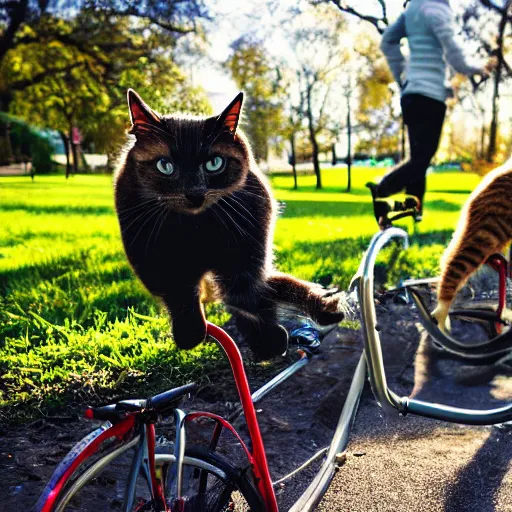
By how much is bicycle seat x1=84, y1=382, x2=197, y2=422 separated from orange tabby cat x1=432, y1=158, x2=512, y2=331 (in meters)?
1.79

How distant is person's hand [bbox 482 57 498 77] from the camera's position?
314 cm

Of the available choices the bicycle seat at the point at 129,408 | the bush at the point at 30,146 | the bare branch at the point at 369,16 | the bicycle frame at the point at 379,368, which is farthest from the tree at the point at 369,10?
the bicycle seat at the point at 129,408

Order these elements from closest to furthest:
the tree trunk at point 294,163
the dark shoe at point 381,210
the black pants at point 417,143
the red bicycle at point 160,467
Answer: the red bicycle at point 160,467, the tree trunk at point 294,163, the dark shoe at point 381,210, the black pants at point 417,143

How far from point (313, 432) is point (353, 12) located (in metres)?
1.86

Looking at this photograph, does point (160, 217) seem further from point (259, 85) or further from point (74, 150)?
point (259, 85)

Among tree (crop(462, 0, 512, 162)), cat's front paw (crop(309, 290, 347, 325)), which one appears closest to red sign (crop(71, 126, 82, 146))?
cat's front paw (crop(309, 290, 347, 325))

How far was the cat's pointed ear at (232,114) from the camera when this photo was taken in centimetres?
156

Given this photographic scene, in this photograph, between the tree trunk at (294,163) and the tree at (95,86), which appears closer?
the tree at (95,86)

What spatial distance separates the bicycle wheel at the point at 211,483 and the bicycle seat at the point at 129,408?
200mm

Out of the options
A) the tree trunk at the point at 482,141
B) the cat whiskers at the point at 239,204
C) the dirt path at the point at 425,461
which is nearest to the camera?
the cat whiskers at the point at 239,204

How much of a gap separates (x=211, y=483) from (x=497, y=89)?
8.81ft

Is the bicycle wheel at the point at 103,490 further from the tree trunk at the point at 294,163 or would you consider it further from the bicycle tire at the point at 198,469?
the tree trunk at the point at 294,163

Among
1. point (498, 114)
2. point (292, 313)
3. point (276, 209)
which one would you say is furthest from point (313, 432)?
point (498, 114)

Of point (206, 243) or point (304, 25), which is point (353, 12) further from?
point (206, 243)
